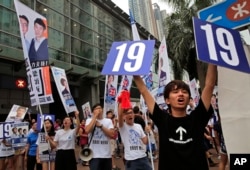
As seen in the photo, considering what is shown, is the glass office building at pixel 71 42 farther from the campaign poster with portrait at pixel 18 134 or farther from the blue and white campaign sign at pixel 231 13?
the blue and white campaign sign at pixel 231 13

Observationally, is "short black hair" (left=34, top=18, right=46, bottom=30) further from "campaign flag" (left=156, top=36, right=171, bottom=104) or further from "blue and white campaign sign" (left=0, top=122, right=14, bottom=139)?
"campaign flag" (left=156, top=36, right=171, bottom=104)

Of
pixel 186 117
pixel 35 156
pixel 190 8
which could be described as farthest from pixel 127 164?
pixel 190 8

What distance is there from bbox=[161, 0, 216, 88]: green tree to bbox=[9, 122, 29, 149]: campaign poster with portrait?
1025 cm

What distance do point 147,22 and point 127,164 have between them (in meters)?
11.1

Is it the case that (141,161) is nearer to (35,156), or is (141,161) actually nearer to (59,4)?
(35,156)

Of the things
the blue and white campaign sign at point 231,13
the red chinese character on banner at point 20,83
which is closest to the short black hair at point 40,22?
the blue and white campaign sign at point 231,13

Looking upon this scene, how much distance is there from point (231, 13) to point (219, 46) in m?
0.63

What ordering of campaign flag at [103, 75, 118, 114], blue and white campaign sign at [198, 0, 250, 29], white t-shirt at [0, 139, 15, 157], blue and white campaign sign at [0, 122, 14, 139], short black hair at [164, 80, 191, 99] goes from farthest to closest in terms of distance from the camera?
campaign flag at [103, 75, 118, 114] < blue and white campaign sign at [0, 122, 14, 139] < white t-shirt at [0, 139, 15, 157] < blue and white campaign sign at [198, 0, 250, 29] < short black hair at [164, 80, 191, 99]

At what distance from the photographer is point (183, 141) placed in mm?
2068

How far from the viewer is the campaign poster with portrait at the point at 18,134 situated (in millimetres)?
8594

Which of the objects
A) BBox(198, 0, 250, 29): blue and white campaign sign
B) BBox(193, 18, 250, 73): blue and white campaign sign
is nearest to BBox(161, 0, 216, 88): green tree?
BBox(198, 0, 250, 29): blue and white campaign sign

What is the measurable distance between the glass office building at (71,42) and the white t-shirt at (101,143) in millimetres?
13396

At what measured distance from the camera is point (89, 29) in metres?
26.1

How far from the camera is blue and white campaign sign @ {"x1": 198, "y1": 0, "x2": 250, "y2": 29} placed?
9.29 ft
